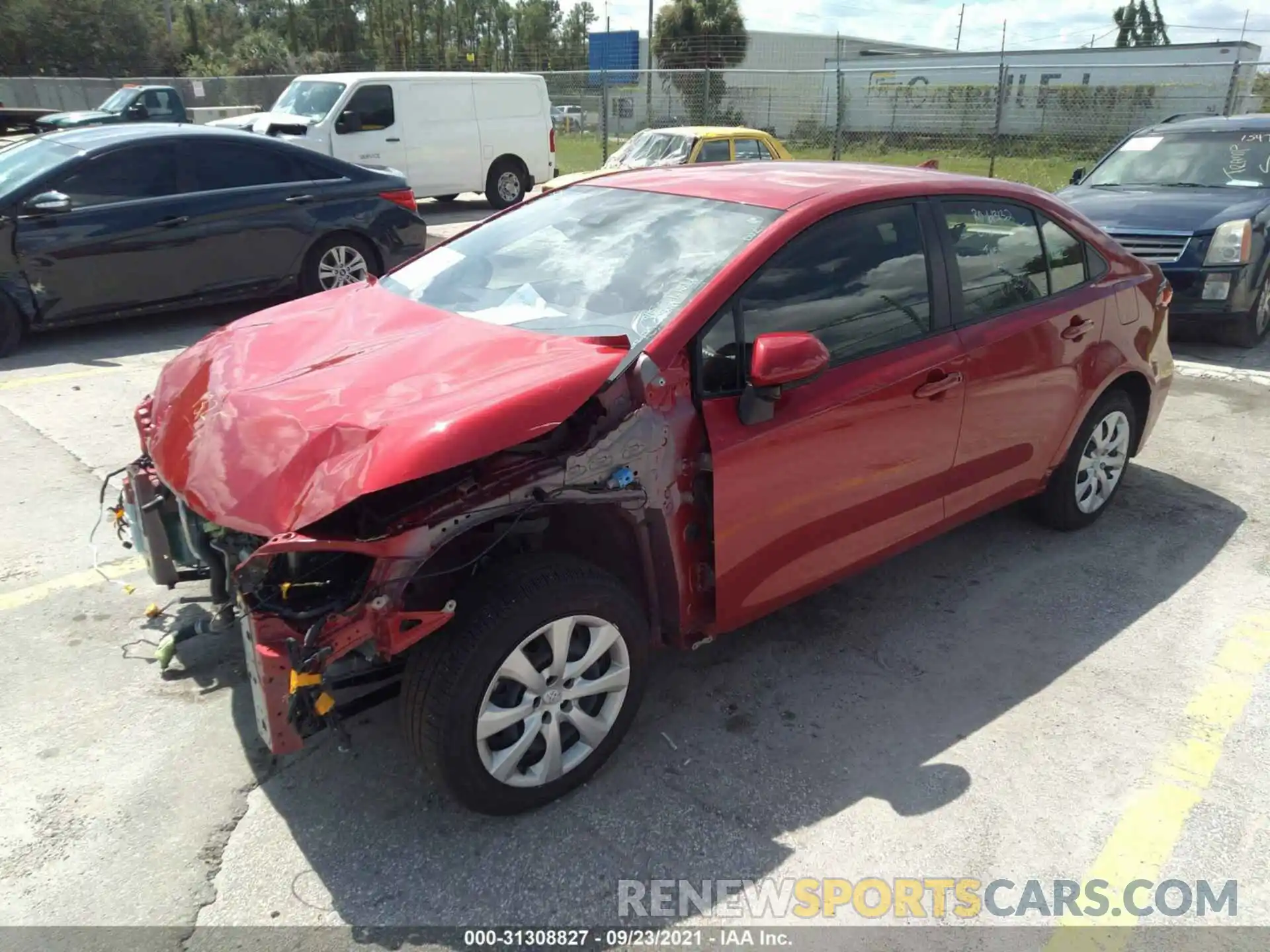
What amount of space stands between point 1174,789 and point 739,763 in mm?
1376

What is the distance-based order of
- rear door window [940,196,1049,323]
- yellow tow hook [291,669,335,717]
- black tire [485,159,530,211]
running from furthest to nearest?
black tire [485,159,530,211]
rear door window [940,196,1049,323]
yellow tow hook [291,669,335,717]

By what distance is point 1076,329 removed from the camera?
13.5 ft

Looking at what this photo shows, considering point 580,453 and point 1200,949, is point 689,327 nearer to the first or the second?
point 580,453

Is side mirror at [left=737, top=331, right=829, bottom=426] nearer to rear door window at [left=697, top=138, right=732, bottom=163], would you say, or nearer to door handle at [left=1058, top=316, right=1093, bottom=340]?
door handle at [left=1058, top=316, right=1093, bottom=340]

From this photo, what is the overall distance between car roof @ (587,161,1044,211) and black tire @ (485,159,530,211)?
11.9 metres

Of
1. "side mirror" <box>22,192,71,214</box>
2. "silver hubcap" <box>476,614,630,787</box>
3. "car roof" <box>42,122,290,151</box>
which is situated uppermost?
"car roof" <box>42,122,290,151</box>

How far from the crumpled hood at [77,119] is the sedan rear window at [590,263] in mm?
16856

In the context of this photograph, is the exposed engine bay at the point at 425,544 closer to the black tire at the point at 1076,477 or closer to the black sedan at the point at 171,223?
the black tire at the point at 1076,477

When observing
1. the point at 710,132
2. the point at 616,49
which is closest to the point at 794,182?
the point at 710,132

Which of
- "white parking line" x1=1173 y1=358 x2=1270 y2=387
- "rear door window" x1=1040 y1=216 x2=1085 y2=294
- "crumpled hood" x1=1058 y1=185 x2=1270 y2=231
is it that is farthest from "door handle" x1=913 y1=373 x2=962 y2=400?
"crumpled hood" x1=1058 y1=185 x2=1270 y2=231

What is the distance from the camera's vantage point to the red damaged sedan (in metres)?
2.47

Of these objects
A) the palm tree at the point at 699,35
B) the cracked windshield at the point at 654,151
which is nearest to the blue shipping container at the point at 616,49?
the palm tree at the point at 699,35

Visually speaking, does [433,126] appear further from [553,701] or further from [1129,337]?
[553,701]

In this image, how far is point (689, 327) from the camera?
288 cm
